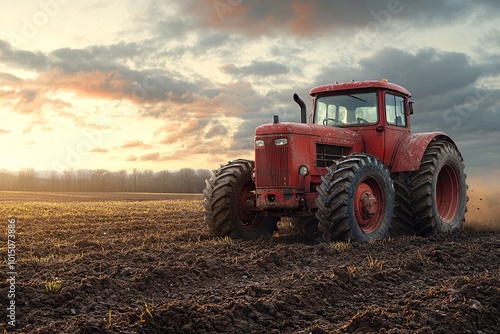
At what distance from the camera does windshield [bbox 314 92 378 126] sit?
37.2 ft

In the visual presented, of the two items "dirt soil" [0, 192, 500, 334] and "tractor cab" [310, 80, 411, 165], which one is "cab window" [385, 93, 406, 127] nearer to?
"tractor cab" [310, 80, 411, 165]

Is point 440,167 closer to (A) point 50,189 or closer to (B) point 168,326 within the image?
(B) point 168,326

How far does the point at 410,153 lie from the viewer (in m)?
11.4

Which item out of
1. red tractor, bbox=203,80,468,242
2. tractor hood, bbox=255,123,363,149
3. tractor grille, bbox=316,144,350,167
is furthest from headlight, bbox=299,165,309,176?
tractor hood, bbox=255,123,363,149

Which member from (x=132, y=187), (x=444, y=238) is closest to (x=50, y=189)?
(x=132, y=187)

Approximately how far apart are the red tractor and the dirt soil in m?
0.67

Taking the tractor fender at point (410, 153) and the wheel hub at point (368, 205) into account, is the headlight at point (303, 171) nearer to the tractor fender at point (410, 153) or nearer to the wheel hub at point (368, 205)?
the wheel hub at point (368, 205)

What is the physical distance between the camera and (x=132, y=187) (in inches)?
3575

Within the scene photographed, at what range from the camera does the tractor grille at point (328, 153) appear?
10570 millimetres

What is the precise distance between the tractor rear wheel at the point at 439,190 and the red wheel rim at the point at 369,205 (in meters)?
1.21

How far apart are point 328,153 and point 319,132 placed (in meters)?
0.53

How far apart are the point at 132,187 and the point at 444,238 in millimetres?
83280

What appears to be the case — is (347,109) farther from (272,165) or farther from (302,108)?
(272,165)

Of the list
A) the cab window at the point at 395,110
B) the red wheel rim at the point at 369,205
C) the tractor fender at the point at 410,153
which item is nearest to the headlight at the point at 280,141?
the red wheel rim at the point at 369,205
